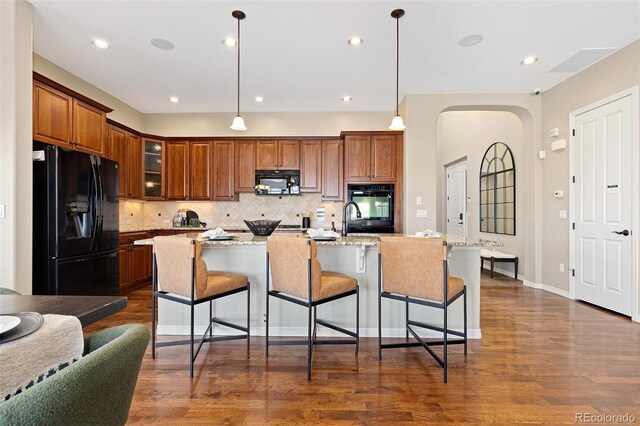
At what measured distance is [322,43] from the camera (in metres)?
3.24

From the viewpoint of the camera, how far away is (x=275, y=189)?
5.22 m

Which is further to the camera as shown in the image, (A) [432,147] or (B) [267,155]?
(B) [267,155]

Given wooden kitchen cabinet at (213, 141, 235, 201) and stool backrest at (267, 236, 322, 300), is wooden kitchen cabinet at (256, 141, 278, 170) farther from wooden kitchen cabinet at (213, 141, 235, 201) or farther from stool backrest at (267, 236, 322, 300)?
stool backrest at (267, 236, 322, 300)

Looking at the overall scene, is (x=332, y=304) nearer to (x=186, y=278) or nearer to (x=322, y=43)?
(x=186, y=278)

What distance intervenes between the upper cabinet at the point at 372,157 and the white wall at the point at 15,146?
381 centimetres

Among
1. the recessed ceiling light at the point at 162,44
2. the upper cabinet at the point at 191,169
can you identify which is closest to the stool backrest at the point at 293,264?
the recessed ceiling light at the point at 162,44

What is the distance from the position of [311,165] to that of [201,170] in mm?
1957

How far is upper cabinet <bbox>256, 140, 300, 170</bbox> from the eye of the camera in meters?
5.25

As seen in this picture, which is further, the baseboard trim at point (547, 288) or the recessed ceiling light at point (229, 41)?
the baseboard trim at point (547, 288)

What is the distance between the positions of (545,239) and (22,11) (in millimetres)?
6584

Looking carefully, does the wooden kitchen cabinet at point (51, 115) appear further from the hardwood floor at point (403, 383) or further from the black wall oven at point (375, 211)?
the black wall oven at point (375, 211)

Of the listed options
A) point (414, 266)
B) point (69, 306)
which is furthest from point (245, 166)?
point (69, 306)

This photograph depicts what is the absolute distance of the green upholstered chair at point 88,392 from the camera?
471 millimetres

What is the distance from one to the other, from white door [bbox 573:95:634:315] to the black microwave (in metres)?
4.02
